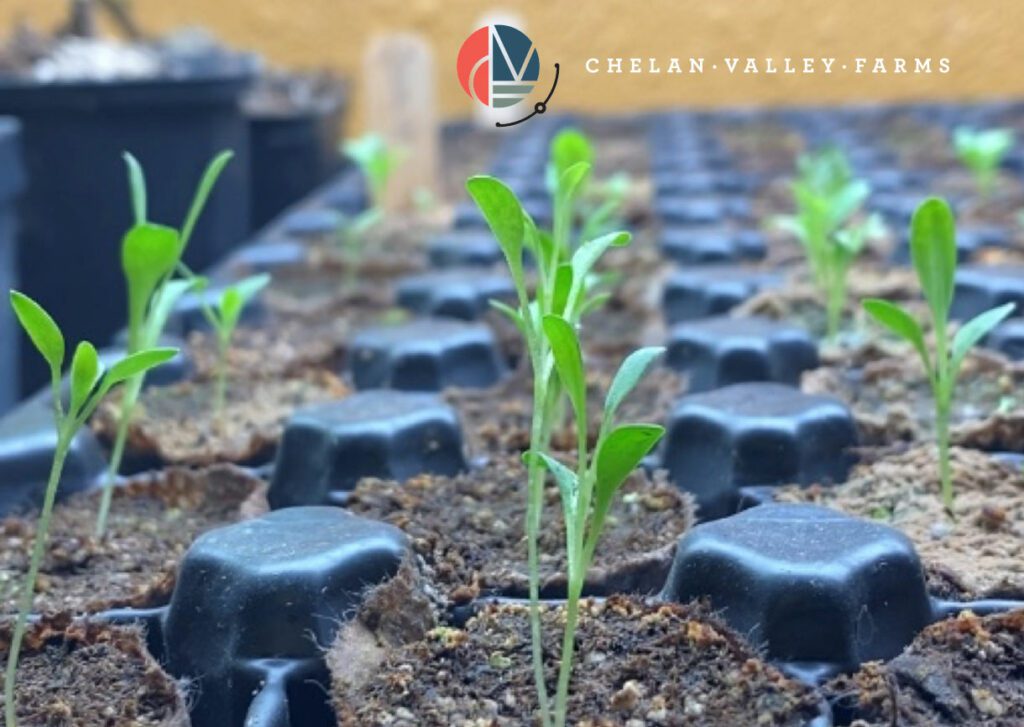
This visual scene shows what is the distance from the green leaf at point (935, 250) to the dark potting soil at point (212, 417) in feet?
1.57

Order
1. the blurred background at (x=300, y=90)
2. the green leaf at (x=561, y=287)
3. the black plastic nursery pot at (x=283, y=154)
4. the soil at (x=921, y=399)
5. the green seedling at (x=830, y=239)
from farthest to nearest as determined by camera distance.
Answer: the black plastic nursery pot at (x=283, y=154) → the blurred background at (x=300, y=90) → the green seedling at (x=830, y=239) → the soil at (x=921, y=399) → the green leaf at (x=561, y=287)

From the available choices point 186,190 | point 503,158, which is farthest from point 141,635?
point 503,158

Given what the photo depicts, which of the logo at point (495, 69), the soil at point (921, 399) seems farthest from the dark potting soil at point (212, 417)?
the soil at point (921, 399)

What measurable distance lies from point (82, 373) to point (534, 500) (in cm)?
22

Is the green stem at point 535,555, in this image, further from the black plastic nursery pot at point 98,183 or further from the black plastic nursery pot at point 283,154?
the black plastic nursery pot at point 283,154

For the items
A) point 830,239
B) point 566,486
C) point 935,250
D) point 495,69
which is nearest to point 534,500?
point 566,486

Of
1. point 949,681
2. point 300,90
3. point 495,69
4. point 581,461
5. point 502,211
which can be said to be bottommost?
point 949,681

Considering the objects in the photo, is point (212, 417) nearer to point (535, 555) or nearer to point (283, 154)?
point (535, 555)

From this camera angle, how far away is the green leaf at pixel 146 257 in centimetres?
85

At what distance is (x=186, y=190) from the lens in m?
2.45

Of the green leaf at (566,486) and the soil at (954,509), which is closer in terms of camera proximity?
the green leaf at (566,486)

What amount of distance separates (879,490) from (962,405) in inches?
8.9

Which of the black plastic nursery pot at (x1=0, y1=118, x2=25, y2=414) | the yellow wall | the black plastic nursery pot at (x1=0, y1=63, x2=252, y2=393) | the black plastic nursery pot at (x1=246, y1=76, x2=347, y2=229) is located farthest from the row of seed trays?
the black plastic nursery pot at (x1=246, y1=76, x2=347, y2=229)

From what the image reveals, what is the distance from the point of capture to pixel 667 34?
173cm
